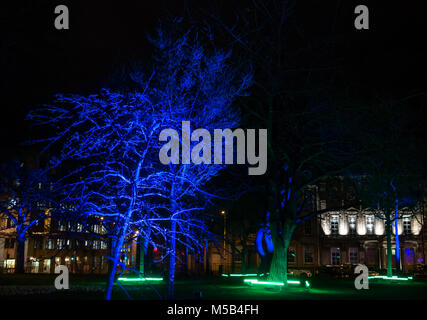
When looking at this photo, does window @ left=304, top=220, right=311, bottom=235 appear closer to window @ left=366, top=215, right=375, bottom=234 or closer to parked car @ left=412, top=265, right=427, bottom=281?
window @ left=366, top=215, right=375, bottom=234

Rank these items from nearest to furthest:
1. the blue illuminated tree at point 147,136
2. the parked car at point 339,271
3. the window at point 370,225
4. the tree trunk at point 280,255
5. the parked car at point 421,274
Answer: the blue illuminated tree at point 147,136, the tree trunk at point 280,255, the parked car at point 421,274, the parked car at point 339,271, the window at point 370,225

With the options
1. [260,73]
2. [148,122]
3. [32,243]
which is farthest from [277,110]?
[32,243]

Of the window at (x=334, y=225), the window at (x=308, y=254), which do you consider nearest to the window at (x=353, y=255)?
the window at (x=334, y=225)

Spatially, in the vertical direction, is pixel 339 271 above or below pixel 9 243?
below

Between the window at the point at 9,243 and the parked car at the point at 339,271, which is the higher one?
the window at the point at 9,243

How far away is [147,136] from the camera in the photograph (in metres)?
15.2

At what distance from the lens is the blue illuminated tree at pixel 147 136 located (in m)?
14.5

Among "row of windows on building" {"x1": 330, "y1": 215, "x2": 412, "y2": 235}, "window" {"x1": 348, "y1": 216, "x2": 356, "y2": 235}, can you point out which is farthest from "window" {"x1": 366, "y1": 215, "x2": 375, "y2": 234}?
"window" {"x1": 348, "y1": 216, "x2": 356, "y2": 235}

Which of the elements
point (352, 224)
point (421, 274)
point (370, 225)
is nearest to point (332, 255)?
point (352, 224)

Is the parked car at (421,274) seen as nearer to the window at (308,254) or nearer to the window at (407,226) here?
the window at (407,226)

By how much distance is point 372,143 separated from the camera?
28250mm

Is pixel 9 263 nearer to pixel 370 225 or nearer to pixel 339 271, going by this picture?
pixel 339 271
